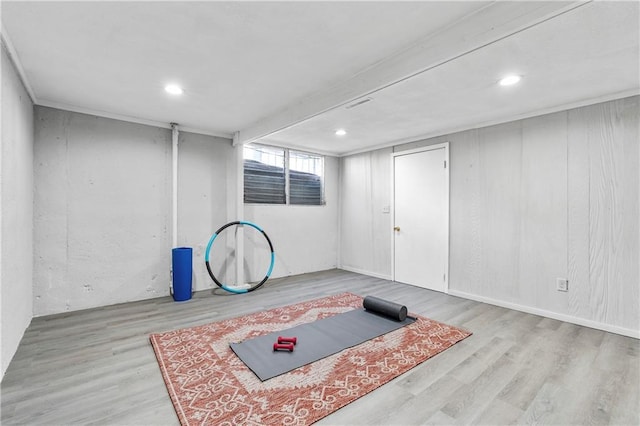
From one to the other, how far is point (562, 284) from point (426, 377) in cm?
233

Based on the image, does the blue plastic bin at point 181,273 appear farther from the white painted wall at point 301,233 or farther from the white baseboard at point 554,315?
the white baseboard at point 554,315

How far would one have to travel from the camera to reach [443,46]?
2.03m

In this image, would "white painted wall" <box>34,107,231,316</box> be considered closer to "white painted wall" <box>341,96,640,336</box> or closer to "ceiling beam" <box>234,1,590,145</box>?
"ceiling beam" <box>234,1,590,145</box>

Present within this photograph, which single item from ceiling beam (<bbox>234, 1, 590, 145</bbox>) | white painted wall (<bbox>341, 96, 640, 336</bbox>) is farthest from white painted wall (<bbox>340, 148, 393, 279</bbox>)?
ceiling beam (<bbox>234, 1, 590, 145</bbox>)

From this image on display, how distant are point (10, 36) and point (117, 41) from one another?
0.72 metres

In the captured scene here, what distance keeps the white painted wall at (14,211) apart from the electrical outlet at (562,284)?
516 centimetres

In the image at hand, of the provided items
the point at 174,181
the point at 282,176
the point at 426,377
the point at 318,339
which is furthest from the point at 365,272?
the point at 174,181

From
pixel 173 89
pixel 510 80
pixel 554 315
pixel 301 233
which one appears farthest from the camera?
pixel 301 233

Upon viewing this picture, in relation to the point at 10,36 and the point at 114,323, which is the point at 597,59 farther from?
the point at 114,323

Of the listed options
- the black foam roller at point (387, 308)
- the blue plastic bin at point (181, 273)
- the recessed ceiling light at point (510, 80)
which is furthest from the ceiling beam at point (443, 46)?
the blue plastic bin at point (181, 273)

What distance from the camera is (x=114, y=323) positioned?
3178mm

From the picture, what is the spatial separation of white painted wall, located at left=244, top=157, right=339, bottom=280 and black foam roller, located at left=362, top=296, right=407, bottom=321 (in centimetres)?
232

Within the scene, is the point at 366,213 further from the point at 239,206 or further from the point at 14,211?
the point at 14,211

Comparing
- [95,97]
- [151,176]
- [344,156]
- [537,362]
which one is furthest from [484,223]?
[95,97]
